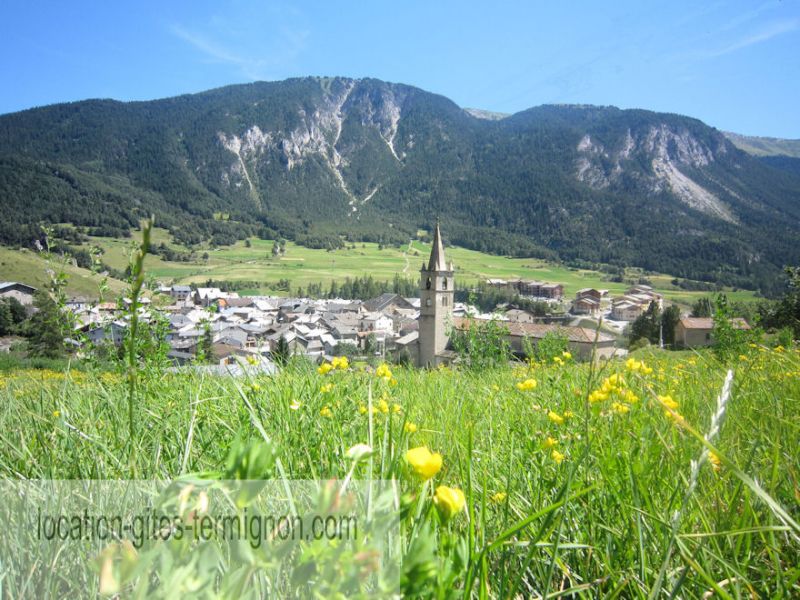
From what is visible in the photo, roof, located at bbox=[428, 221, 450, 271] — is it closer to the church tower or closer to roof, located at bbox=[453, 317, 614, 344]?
the church tower

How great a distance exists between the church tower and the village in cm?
9

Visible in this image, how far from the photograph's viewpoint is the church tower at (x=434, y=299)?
4238 cm

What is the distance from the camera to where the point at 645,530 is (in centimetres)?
107

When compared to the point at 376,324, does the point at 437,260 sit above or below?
above

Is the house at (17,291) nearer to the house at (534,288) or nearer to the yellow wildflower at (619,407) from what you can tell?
the yellow wildflower at (619,407)

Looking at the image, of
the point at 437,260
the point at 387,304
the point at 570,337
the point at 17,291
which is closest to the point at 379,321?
the point at 387,304

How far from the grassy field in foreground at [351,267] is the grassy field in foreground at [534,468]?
9892 centimetres

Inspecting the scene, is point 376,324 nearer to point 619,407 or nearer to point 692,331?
point 692,331

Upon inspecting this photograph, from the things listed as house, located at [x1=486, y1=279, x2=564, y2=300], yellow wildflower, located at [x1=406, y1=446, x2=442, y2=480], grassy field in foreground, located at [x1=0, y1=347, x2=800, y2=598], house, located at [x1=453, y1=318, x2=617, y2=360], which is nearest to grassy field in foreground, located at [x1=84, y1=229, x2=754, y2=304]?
house, located at [x1=486, y1=279, x2=564, y2=300]

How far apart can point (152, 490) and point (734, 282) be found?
144 m

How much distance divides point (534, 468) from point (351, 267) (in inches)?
5001

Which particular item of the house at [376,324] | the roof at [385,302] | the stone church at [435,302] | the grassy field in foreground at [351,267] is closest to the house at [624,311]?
the grassy field in foreground at [351,267]

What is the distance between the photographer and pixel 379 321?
7088 centimetres

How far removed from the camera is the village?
9.98 metres
